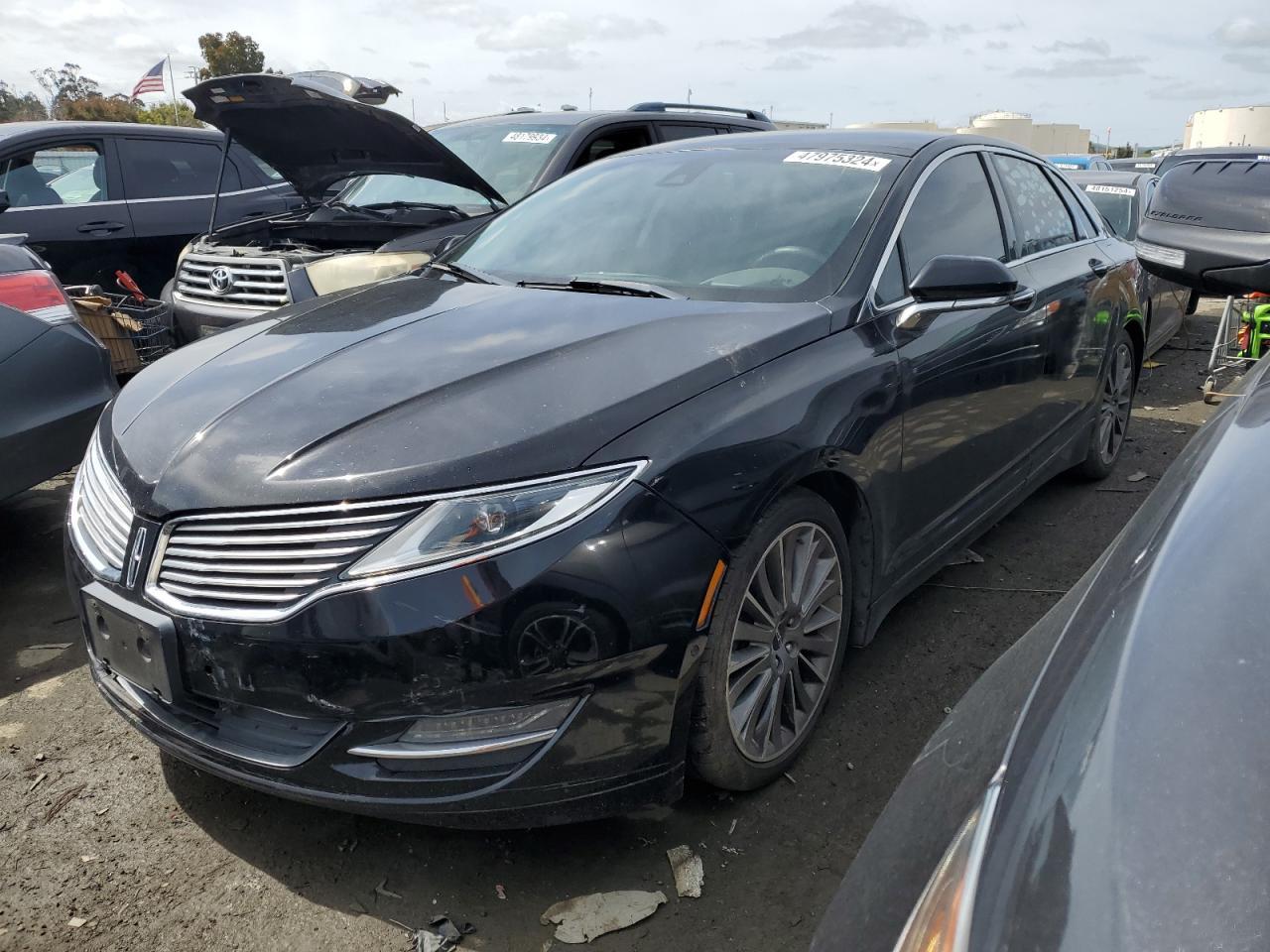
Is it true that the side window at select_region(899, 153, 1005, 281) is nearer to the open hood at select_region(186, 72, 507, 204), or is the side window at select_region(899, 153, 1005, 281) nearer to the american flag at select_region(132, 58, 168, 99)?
the open hood at select_region(186, 72, 507, 204)

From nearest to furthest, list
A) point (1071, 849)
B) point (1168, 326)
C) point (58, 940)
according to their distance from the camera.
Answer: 1. point (1071, 849)
2. point (58, 940)
3. point (1168, 326)

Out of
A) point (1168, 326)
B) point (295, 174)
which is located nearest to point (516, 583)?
point (295, 174)

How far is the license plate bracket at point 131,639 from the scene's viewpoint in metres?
2.02

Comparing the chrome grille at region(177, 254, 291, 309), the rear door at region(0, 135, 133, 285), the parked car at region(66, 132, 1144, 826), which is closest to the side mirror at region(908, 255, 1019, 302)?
the parked car at region(66, 132, 1144, 826)

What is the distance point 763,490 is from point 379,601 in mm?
895

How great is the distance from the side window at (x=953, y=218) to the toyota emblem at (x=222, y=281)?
3.48 m

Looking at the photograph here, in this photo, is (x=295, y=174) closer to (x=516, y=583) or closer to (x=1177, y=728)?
(x=516, y=583)

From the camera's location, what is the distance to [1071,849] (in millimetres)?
905

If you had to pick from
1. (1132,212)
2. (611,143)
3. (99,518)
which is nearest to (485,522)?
(99,518)

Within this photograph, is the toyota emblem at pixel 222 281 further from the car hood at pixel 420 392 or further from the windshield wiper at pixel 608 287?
the windshield wiper at pixel 608 287

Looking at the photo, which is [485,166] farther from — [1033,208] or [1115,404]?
[1115,404]

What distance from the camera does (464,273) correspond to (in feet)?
10.9

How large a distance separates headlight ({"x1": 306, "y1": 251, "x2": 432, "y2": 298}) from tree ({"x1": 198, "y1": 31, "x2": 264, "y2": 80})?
3971 cm

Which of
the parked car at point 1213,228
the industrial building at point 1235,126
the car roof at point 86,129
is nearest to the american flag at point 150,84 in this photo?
the car roof at point 86,129
